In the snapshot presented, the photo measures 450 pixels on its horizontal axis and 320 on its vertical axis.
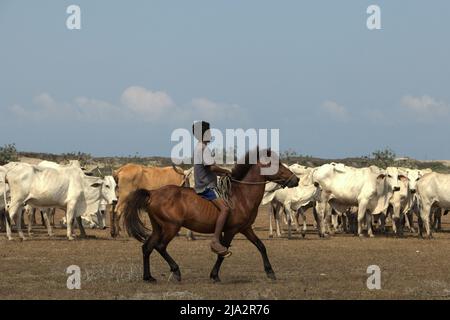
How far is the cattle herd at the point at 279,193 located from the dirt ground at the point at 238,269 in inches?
41.0

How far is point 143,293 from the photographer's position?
43.3ft

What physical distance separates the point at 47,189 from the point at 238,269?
369 inches

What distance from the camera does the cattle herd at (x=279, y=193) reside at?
980 inches

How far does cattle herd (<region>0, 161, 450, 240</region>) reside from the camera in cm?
2489

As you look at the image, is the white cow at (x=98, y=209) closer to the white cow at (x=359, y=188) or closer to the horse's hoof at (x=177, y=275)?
the white cow at (x=359, y=188)

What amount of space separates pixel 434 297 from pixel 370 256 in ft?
23.3

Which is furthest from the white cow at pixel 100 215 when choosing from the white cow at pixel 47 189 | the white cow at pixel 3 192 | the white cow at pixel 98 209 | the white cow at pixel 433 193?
the white cow at pixel 433 193

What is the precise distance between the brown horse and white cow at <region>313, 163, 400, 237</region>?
1336 cm

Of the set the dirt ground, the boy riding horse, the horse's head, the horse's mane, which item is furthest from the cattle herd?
the boy riding horse

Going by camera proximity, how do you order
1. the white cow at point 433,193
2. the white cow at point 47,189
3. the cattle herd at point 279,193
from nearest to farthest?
the white cow at point 47,189
the cattle herd at point 279,193
the white cow at point 433,193

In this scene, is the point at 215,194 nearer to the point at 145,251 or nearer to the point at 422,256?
the point at 145,251

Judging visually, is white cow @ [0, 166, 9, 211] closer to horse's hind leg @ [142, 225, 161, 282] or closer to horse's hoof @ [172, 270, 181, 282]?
horse's hind leg @ [142, 225, 161, 282]

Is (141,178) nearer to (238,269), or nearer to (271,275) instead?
(238,269)
